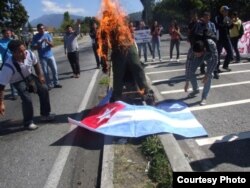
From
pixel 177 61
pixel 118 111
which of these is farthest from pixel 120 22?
pixel 177 61

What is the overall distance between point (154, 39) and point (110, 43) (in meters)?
8.85

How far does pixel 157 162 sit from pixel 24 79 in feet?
11.3

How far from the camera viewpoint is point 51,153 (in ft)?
19.0

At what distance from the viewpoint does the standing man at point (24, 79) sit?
6789 millimetres

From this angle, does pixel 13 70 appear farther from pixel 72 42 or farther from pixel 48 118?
pixel 72 42

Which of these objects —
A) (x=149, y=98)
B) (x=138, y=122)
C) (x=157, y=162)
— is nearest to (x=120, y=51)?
(x=149, y=98)

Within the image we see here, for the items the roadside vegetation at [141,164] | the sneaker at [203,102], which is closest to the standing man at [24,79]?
the roadside vegetation at [141,164]

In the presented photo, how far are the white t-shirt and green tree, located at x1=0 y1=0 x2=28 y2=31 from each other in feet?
190

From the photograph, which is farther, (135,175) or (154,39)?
(154,39)

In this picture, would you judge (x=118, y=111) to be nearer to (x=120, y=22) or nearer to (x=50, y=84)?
(x=120, y=22)

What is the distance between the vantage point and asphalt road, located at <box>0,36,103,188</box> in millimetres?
4898

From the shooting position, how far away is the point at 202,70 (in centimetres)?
1084

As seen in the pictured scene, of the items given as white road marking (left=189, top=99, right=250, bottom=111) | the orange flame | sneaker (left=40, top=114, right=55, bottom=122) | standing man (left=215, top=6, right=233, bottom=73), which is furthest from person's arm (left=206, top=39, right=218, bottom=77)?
sneaker (left=40, top=114, right=55, bottom=122)

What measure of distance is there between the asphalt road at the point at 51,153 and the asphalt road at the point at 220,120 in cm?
140
